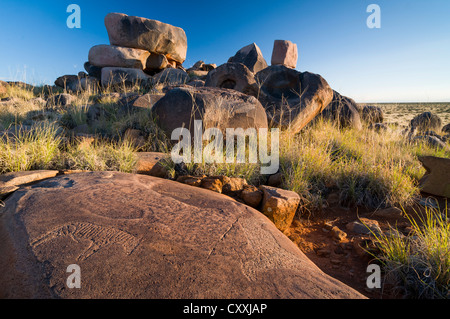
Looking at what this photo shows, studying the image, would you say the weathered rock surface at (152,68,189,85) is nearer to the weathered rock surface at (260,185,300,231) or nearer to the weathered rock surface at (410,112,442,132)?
the weathered rock surface at (410,112,442,132)

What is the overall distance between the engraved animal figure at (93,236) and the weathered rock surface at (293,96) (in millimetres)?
4321

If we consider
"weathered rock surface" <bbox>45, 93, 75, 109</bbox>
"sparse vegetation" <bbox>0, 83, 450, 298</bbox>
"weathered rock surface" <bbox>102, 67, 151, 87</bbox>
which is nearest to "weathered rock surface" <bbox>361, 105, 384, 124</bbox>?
"sparse vegetation" <bbox>0, 83, 450, 298</bbox>

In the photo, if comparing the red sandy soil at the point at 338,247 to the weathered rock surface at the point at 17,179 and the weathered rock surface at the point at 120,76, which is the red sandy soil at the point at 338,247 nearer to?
the weathered rock surface at the point at 17,179

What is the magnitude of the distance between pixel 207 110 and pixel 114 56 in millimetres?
10388

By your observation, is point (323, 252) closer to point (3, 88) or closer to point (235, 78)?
point (235, 78)

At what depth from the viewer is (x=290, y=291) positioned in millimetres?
1271

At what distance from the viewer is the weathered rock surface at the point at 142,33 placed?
12120 mm

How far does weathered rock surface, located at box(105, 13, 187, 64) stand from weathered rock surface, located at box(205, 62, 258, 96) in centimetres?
802

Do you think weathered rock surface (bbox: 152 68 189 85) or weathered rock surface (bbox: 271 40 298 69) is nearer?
weathered rock surface (bbox: 152 68 189 85)

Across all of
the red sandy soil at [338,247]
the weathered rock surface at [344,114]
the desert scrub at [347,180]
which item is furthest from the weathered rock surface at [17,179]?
the weathered rock surface at [344,114]

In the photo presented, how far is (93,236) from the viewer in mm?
1523

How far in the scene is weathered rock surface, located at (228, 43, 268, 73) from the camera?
12.0 metres

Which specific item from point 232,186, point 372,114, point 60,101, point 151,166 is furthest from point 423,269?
point 372,114

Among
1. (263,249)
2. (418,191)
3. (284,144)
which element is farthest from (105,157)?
(418,191)
